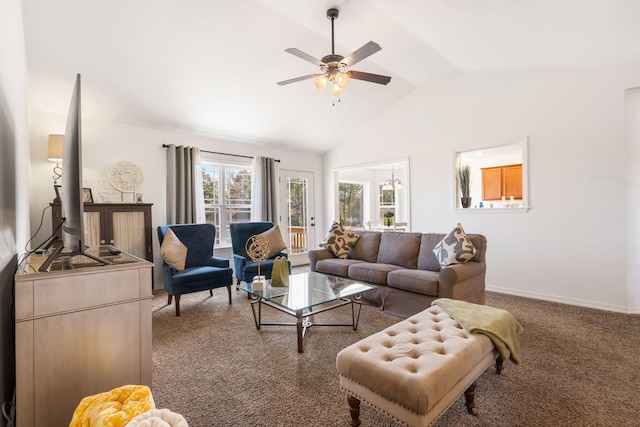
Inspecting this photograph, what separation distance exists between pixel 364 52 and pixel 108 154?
3.70 m

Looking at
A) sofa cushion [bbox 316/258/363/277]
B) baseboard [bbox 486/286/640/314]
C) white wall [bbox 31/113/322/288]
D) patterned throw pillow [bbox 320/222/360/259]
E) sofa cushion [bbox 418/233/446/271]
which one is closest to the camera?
baseboard [bbox 486/286/640/314]

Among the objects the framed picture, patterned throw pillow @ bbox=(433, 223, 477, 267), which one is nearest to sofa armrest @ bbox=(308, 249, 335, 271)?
patterned throw pillow @ bbox=(433, 223, 477, 267)

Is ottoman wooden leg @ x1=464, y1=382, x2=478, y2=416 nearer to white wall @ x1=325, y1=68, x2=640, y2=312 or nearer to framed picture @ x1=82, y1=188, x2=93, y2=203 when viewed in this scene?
white wall @ x1=325, y1=68, x2=640, y2=312

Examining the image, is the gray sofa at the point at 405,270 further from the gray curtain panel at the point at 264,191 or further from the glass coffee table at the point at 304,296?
the gray curtain panel at the point at 264,191

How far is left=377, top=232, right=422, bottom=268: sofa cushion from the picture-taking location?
12.5 feet

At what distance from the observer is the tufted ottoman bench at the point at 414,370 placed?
1365 millimetres

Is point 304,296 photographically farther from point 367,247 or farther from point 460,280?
point 367,247

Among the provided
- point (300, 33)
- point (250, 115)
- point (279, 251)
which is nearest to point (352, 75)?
point (300, 33)

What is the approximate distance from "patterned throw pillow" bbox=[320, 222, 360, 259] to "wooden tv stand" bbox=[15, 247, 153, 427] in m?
3.07

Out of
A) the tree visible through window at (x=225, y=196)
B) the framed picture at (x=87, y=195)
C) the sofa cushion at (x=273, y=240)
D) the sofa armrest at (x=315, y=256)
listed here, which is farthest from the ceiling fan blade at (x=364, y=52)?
the framed picture at (x=87, y=195)

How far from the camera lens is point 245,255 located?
173 inches

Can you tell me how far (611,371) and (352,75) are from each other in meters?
3.12

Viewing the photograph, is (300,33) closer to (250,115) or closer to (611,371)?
(250,115)

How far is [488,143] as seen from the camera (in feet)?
14.3
